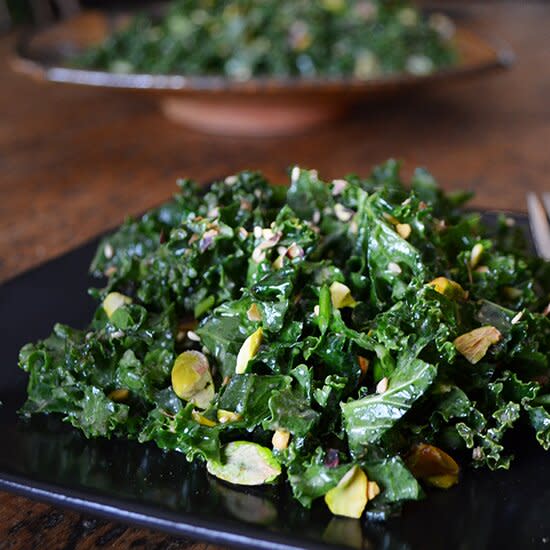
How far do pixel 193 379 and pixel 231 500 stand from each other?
21 centimetres

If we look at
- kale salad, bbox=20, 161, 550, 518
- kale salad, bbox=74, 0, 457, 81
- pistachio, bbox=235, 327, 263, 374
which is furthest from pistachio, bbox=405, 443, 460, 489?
kale salad, bbox=74, 0, 457, 81

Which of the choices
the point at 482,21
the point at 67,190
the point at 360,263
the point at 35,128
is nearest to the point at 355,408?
the point at 360,263

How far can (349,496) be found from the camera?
3.24ft

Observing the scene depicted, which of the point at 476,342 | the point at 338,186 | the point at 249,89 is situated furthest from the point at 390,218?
the point at 249,89

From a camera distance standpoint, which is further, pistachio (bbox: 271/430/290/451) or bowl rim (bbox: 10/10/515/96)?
bowl rim (bbox: 10/10/515/96)

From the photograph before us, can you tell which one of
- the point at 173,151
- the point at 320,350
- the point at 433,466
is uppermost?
the point at 320,350

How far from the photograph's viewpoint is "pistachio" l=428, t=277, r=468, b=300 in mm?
1170

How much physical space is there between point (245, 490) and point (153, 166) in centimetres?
174

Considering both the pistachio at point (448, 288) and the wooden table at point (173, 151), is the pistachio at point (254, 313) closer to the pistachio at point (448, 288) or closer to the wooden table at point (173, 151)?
the pistachio at point (448, 288)

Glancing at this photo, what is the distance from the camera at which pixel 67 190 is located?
2.45 metres

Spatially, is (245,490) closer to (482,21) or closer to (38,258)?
(38,258)

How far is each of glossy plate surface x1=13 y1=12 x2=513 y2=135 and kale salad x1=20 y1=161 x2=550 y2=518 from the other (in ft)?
3.57

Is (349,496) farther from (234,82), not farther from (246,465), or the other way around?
(234,82)

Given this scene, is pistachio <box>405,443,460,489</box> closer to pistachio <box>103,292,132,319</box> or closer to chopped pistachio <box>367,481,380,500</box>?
chopped pistachio <box>367,481,380,500</box>
